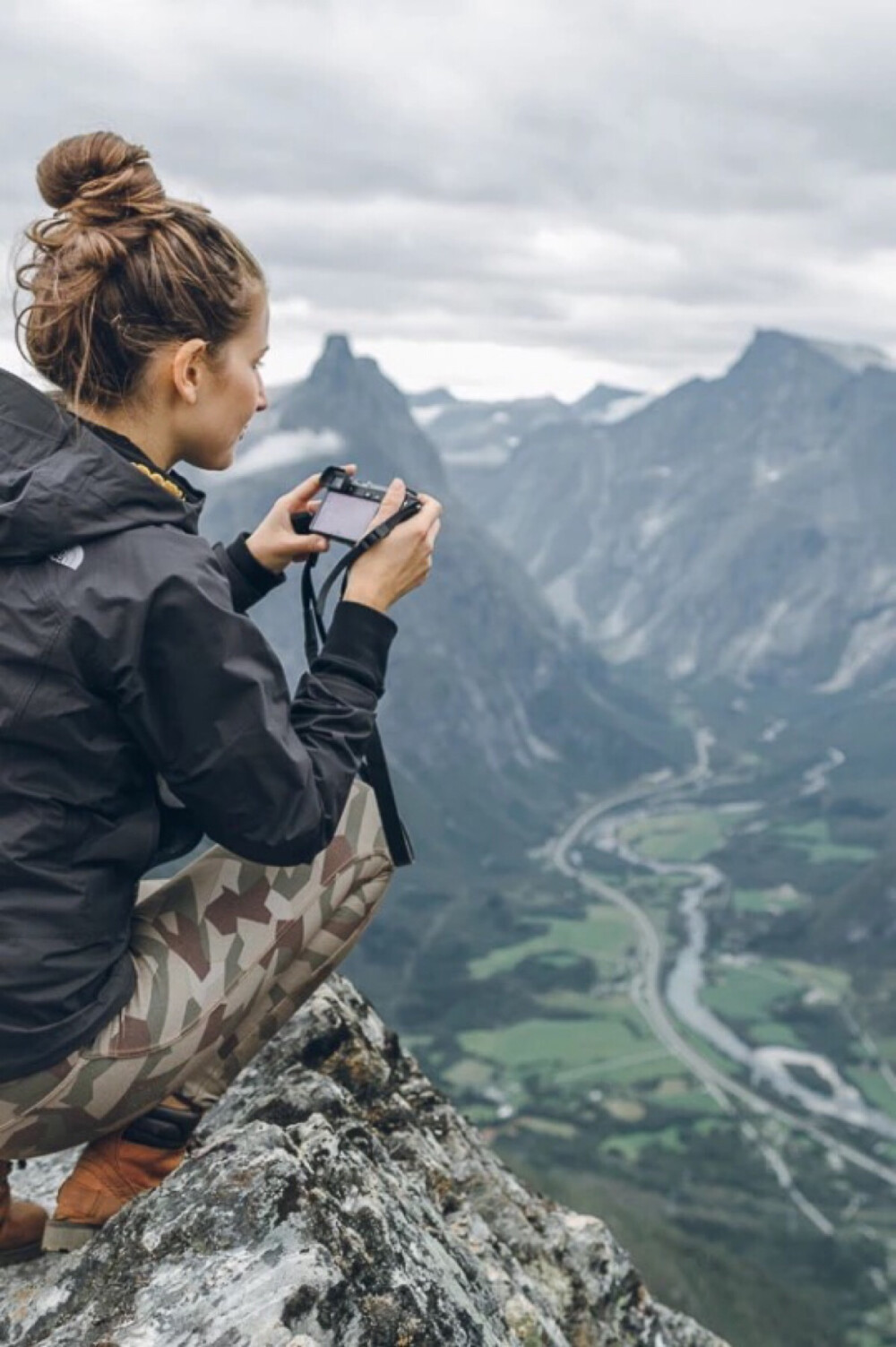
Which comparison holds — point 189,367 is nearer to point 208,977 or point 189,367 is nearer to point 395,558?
point 395,558

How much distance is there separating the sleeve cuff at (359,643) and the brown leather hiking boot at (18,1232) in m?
4.05

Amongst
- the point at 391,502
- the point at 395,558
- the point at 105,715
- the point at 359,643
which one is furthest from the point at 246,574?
→ the point at 105,715

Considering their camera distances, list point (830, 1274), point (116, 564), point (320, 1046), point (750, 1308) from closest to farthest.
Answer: point (116, 564) < point (320, 1046) < point (750, 1308) < point (830, 1274)

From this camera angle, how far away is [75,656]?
21.3 feet

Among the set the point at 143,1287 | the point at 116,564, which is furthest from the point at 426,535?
the point at 143,1287

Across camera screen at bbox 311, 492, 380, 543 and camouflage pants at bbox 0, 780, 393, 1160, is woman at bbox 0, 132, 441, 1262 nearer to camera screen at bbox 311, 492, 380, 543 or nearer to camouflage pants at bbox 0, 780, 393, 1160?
camouflage pants at bbox 0, 780, 393, 1160

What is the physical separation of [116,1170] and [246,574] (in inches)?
157

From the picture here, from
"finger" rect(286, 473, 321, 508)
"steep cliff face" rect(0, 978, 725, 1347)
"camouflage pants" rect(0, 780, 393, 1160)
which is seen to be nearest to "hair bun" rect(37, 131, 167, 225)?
"finger" rect(286, 473, 321, 508)

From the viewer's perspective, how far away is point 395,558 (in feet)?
25.4

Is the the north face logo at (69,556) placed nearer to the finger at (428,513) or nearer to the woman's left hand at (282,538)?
the finger at (428,513)

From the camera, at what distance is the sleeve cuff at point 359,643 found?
7352 mm

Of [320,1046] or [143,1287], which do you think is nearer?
[143,1287]

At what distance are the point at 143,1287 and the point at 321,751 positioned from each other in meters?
3.19

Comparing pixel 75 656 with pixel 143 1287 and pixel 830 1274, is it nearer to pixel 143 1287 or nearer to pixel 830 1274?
pixel 143 1287
